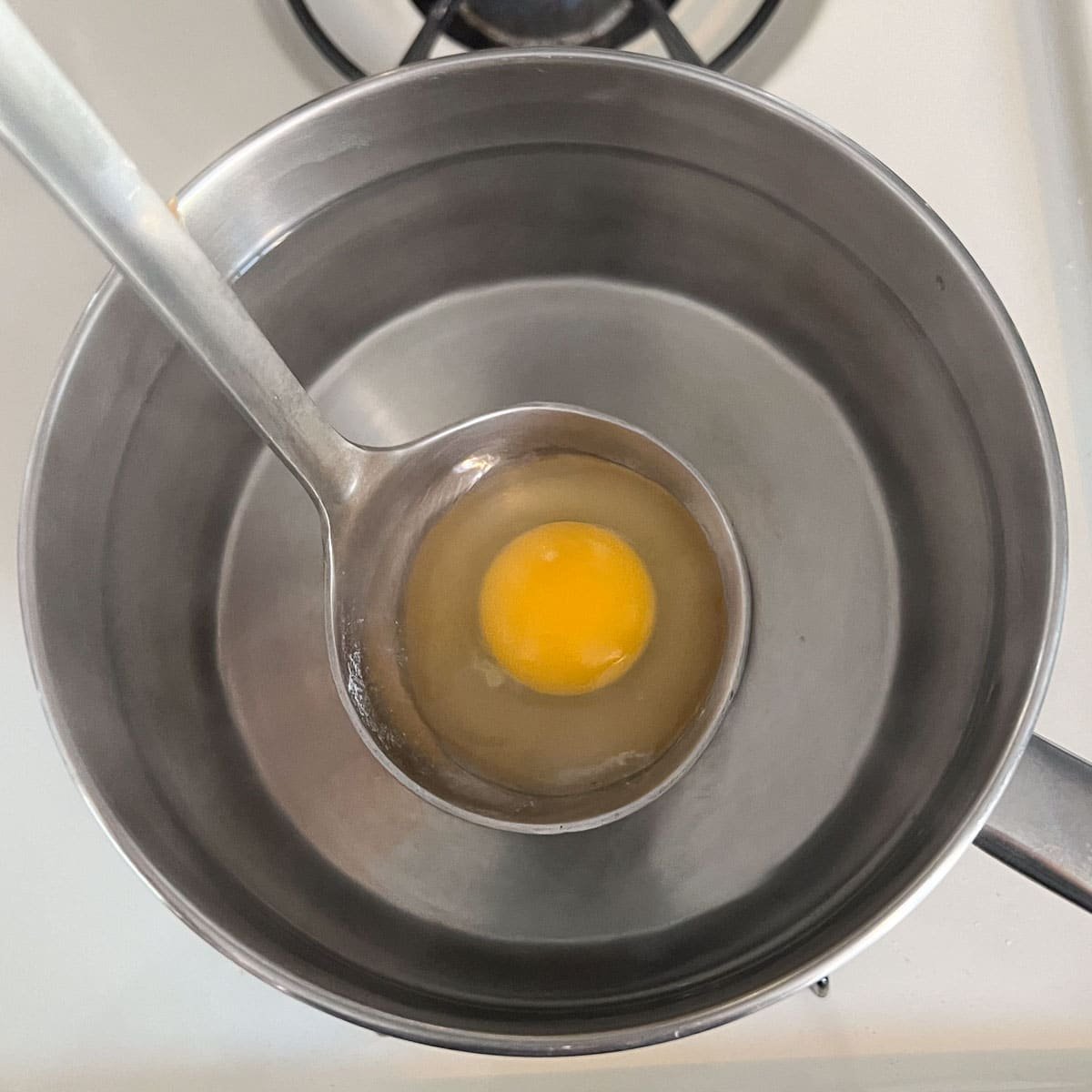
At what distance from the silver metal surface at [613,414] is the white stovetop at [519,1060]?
0.25 feet

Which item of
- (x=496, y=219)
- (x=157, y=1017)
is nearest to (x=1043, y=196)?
(x=496, y=219)

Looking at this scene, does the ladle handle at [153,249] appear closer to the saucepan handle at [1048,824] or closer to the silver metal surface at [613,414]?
the silver metal surface at [613,414]

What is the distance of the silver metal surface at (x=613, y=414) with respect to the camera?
568 millimetres

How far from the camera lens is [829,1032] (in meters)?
0.64

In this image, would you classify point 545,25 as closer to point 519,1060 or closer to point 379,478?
point 379,478

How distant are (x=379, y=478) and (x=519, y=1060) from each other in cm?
45

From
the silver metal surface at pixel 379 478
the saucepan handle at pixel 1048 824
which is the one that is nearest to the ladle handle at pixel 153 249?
the silver metal surface at pixel 379 478

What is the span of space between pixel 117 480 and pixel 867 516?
622mm

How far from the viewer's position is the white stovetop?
64 centimetres

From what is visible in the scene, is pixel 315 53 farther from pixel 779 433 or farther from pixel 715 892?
pixel 715 892

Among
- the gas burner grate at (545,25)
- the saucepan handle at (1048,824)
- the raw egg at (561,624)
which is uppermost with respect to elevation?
the gas burner grate at (545,25)

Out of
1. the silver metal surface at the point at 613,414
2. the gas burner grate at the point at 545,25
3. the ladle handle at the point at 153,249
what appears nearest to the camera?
the ladle handle at the point at 153,249

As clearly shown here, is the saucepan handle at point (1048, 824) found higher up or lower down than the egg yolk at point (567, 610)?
lower down

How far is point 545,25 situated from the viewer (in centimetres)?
73
